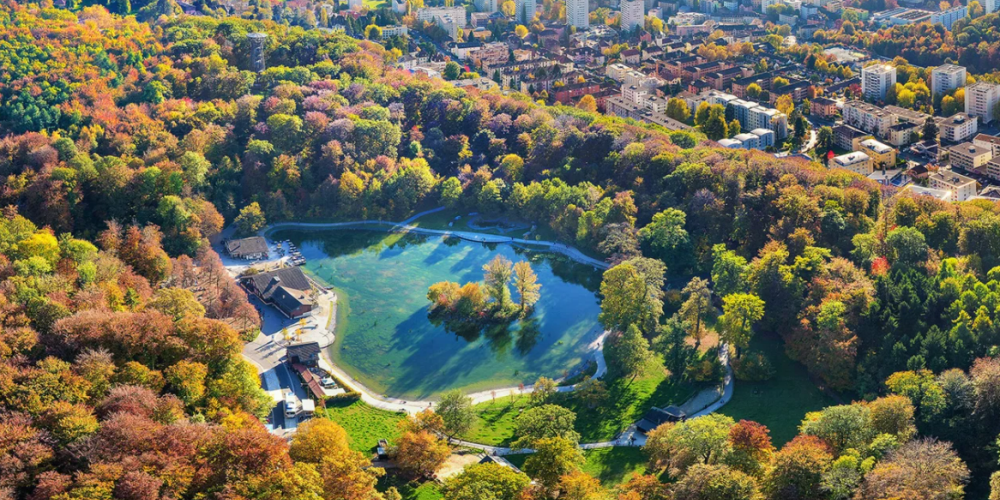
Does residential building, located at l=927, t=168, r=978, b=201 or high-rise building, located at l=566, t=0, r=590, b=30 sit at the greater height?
high-rise building, located at l=566, t=0, r=590, b=30

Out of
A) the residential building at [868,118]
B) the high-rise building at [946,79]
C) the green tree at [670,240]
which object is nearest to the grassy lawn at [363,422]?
the green tree at [670,240]

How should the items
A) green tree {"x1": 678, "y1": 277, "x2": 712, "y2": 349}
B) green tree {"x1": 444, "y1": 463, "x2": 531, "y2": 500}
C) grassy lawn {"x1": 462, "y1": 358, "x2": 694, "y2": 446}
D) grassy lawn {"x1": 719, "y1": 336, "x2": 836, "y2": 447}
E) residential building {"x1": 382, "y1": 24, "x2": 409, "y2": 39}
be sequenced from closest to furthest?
green tree {"x1": 444, "y1": 463, "x2": 531, "y2": 500} < grassy lawn {"x1": 719, "y1": 336, "x2": 836, "y2": 447} < grassy lawn {"x1": 462, "y1": 358, "x2": 694, "y2": 446} < green tree {"x1": 678, "y1": 277, "x2": 712, "y2": 349} < residential building {"x1": 382, "y1": 24, "x2": 409, "y2": 39}

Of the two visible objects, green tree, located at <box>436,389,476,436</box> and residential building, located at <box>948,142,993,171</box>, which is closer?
green tree, located at <box>436,389,476,436</box>

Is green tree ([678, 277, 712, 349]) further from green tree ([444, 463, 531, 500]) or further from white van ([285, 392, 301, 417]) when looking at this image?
white van ([285, 392, 301, 417])

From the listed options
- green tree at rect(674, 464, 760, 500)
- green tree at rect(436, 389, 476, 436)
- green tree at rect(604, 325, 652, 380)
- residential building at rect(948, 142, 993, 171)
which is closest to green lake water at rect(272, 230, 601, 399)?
green tree at rect(604, 325, 652, 380)

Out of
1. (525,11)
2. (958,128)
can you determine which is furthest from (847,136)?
(525,11)

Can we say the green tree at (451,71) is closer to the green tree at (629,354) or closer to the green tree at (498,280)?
the green tree at (498,280)

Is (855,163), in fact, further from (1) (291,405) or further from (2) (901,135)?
(1) (291,405)
